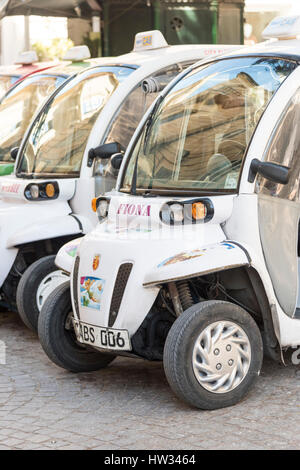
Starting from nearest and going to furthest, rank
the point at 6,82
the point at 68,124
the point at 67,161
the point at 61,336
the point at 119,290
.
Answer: the point at 119,290 < the point at 61,336 < the point at 67,161 < the point at 68,124 < the point at 6,82

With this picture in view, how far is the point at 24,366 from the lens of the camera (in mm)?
6789

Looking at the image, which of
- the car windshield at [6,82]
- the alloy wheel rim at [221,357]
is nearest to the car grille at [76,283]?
the alloy wheel rim at [221,357]

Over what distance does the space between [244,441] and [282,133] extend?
1.80 metres

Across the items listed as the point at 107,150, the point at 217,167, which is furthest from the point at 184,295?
the point at 107,150

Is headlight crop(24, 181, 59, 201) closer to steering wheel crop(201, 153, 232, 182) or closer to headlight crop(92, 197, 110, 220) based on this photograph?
headlight crop(92, 197, 110, 220)

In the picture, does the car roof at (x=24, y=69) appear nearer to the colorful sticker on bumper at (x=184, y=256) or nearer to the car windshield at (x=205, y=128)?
the car windshield at (x=205, y=128)

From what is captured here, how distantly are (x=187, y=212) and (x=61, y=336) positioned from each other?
1187 mm

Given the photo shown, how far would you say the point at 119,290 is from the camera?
557 centimetres

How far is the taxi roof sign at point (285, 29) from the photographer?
21.0ft

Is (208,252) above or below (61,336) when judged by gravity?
above

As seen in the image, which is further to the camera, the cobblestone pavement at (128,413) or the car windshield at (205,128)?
the car windshield at (205,128)

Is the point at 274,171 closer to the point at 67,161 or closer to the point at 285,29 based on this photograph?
the point at 285,29

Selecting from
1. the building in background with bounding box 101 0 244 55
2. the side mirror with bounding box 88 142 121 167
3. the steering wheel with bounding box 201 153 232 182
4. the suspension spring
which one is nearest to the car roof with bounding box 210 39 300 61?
the steering wheel with bounding box 201 153 232 182

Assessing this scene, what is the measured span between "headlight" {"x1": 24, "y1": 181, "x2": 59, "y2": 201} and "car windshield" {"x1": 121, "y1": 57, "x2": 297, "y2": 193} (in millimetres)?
1339
